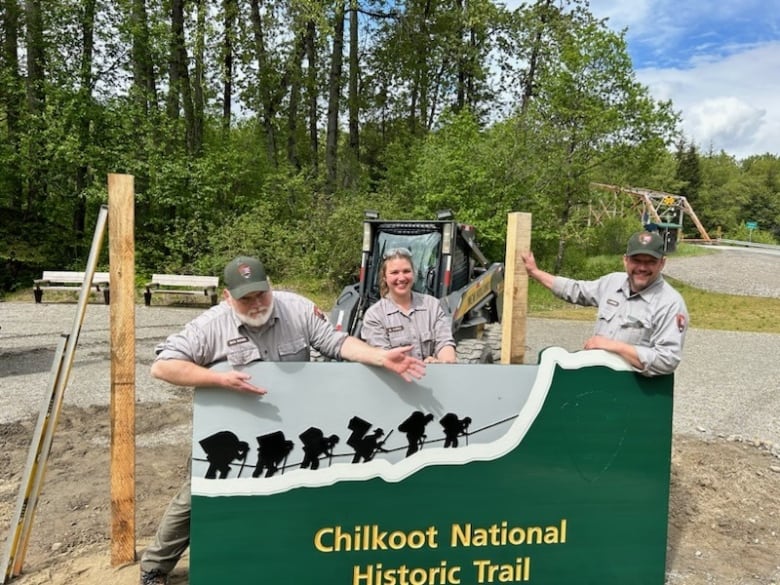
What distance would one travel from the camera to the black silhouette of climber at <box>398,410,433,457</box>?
2453 millimetres

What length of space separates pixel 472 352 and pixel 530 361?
287cm

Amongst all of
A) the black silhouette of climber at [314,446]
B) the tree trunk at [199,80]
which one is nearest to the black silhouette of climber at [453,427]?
the black silhouette of climber at [314,446]

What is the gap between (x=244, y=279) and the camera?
244 centimetres

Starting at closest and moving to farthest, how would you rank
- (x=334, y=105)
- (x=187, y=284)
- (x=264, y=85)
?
1. (x=187, y=284)
2. (x=334, y=105)
3. (x=264, y=85)

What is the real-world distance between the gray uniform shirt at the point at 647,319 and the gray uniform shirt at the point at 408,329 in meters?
0.83

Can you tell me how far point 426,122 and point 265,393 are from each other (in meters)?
25.4

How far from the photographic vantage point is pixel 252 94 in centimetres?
2144

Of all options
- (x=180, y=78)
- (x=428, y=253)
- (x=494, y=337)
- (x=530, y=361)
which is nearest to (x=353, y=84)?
(x=180, y=78)

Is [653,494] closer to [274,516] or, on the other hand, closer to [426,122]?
[274,516]

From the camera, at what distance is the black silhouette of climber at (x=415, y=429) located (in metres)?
2.45

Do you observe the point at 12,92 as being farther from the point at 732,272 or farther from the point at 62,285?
the point at 732,272

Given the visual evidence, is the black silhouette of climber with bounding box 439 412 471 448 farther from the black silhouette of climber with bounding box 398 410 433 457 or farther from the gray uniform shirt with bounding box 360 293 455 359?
the gray uniform shirt with bounding box 360 293 455 359

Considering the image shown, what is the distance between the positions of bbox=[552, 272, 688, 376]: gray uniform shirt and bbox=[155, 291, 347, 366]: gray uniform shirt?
136 centimetres

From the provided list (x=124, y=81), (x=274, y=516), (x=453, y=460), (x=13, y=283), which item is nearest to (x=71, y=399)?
(x=274, y=516)
